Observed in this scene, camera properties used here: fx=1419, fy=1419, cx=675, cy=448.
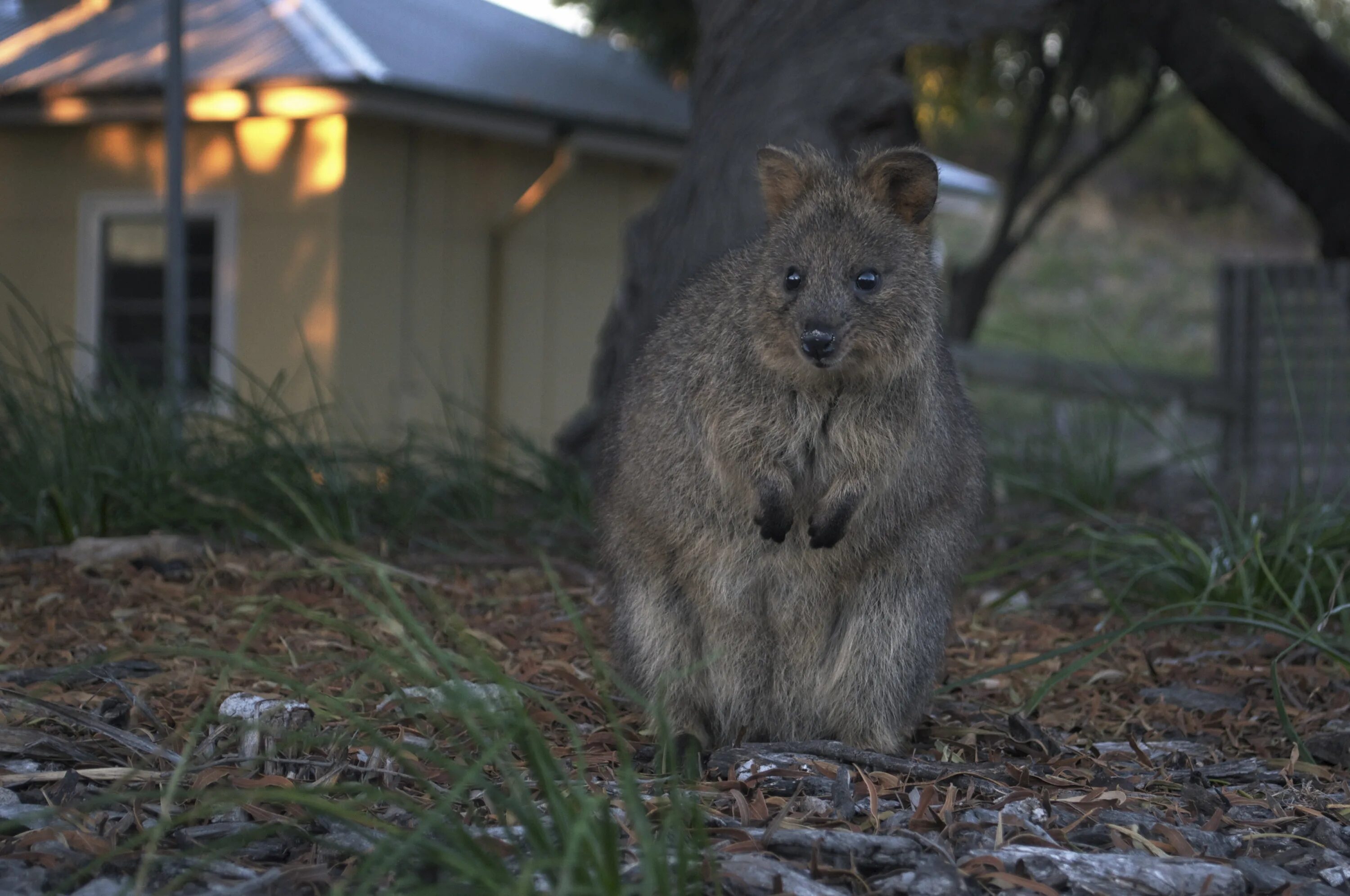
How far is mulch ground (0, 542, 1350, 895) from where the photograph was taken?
2.74 meters

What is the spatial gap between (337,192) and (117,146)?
215cm

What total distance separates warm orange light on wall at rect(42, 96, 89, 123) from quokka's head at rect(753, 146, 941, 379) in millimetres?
8542

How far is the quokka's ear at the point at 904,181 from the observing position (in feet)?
12.4

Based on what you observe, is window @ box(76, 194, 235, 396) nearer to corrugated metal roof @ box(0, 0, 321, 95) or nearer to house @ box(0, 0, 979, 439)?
house @ box(0, 0, 979, 439)

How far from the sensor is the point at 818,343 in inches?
137

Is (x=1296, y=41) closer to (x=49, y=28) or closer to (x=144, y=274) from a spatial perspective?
(x=144, y=274)

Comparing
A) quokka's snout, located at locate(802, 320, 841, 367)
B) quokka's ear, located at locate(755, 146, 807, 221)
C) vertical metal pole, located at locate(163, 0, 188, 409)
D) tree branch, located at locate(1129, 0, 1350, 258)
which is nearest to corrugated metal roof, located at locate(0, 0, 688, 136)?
vertical metal pole, located at locate(163, 0, 188, 409)

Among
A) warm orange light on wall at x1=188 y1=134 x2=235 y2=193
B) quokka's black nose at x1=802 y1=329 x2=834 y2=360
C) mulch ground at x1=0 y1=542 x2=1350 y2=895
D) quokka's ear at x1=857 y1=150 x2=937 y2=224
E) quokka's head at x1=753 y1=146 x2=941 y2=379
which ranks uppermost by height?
warm orange light on wall at x1=188 y1=134 x2=235 y2=193

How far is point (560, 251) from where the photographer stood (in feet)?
41.1

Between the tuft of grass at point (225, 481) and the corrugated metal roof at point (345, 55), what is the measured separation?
4.53 m

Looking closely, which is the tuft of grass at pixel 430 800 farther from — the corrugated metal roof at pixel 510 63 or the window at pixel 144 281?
the window at pixel 144 281

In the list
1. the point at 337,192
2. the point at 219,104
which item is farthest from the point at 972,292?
the point at 219,104

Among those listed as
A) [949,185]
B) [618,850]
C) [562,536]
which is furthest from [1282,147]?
[618,850]

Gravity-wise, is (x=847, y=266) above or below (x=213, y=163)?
below
